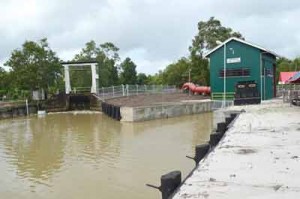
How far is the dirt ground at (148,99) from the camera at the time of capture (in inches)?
1434

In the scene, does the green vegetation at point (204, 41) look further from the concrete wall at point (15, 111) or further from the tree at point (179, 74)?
the concrete wall at point (15, 111)

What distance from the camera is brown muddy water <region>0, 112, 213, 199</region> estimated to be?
11.0 meters

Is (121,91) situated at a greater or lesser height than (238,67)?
lesser

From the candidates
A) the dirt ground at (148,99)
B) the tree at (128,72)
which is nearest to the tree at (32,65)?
the dirt ground at (148,99)

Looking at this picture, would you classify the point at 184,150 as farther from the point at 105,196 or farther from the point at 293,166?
the point at 293,166

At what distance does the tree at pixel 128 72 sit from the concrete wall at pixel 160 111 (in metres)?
36.0

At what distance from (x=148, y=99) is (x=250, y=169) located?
32.6m

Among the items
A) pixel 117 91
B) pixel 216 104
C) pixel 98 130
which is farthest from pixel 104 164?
pixel 117 91

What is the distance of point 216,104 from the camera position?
117 ft

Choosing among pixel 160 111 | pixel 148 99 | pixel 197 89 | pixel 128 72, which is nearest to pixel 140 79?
pixel 128 72

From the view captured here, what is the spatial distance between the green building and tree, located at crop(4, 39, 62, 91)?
20.3 meters

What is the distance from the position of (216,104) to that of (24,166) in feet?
74.8

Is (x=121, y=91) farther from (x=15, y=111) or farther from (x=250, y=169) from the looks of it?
(x=250, y=169)

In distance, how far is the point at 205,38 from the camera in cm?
5494
